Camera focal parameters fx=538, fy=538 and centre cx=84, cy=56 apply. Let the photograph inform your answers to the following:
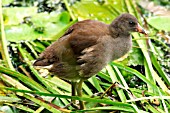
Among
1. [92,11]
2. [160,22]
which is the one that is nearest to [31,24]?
[92,11]

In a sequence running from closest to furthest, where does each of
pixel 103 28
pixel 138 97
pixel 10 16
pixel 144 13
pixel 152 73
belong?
pixel 103 28, pixel 138 97, pixel 152 73, pixel 10 16, pixel 144 13

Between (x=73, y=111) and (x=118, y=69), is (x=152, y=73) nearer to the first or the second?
(x=118, y=69)

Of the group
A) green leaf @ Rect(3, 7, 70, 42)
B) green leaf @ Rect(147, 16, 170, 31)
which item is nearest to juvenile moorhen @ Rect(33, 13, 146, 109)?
green leaf @ Rect(3, 7, 70, 42)

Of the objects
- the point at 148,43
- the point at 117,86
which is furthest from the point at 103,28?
the point at 148,43

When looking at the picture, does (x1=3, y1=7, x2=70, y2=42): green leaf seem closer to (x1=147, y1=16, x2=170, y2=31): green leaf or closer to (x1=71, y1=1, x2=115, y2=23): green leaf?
(x1=71, y1=1, x2=115, y2=23): green leaf

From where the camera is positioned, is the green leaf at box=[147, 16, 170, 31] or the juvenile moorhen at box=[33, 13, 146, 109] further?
the green leaf at box=[147, 16, 170, 31]

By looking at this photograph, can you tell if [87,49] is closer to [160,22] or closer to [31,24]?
[31,24]
